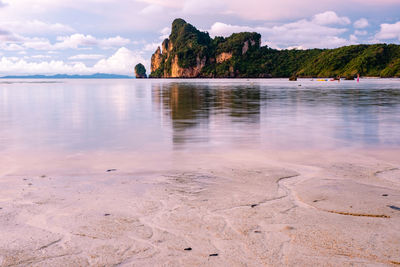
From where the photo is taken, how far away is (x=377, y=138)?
33.1 ft

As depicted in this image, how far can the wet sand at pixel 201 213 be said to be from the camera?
3.44 m

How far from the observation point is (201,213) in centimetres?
444

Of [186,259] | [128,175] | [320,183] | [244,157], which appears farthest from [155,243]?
[244,157]

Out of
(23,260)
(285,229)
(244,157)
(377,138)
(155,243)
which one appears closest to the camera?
(23,260)

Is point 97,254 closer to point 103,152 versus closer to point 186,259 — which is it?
point 186,259

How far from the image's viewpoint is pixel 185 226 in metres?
4.05

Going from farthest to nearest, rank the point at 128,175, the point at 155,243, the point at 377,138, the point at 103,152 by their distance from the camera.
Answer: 1. the point at 377,138
2. the point at 103,152
3. the point at 128,175
4. the point at 155,243

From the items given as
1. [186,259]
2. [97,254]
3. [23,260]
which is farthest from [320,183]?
[23,260]

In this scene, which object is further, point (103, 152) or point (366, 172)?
point (103, 152)

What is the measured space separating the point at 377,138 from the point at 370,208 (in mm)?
6277

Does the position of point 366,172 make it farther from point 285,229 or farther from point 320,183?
point 285,229

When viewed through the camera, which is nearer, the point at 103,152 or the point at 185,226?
the point at 185,226

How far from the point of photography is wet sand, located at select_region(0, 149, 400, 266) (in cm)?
344

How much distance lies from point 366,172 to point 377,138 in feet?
14.0
